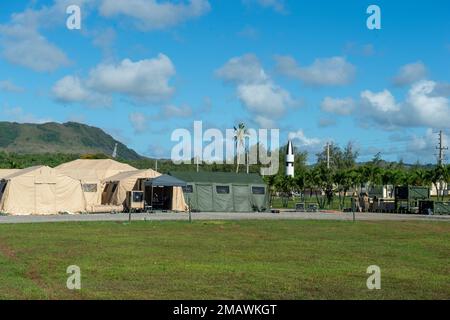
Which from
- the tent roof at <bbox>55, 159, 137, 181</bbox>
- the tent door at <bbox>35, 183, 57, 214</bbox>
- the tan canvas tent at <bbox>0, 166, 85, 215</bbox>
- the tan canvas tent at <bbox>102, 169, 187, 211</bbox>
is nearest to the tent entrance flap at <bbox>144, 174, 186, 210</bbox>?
the tan canvas tent at <bbox>102, 169, 187, 211</bbox>

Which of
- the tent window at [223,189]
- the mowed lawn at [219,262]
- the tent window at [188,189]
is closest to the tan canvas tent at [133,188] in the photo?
the tent window at [188,189]

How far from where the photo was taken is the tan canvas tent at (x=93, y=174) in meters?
45.4

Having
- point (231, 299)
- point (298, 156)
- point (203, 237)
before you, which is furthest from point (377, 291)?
point (298, 156)

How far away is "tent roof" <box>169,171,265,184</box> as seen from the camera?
45.7m

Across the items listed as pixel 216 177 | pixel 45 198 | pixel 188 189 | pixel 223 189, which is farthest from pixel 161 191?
pixel 45 198

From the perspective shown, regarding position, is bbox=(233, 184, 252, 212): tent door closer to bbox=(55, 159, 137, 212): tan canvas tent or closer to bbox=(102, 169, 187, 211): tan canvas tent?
bbox=(102, 169, 187, 211): tan canvas tent

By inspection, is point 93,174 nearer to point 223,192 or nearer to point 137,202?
point 137,202

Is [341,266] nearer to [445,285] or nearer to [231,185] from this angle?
[445,285]

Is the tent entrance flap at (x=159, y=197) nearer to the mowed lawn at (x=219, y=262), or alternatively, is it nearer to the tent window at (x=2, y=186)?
the tent window at (x=2, y=186)

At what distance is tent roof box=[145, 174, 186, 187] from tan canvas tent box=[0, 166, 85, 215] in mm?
4546

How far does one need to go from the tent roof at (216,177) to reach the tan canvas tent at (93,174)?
528 centimetres

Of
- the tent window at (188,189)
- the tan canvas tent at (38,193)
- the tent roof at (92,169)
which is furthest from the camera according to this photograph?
the tent roof at (92,169)

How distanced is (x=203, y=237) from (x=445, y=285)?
11413 mm

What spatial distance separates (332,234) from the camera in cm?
2494
